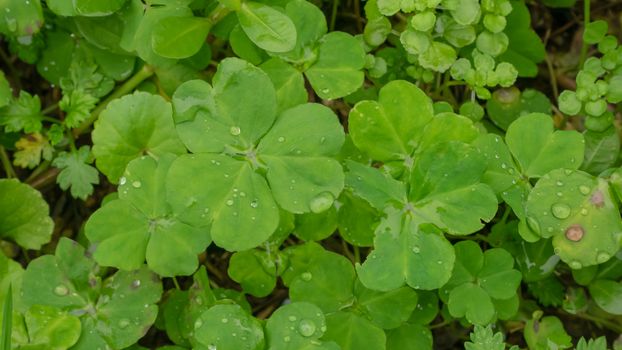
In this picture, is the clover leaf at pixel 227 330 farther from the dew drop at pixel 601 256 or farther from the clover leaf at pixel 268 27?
the dew drop at pixel 601 256

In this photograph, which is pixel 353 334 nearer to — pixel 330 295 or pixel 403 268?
pixel 330 295

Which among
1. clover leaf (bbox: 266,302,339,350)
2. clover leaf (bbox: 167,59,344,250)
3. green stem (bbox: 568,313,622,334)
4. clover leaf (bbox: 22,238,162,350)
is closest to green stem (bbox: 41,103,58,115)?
clover leaf (bbox: 22,238,162,350)

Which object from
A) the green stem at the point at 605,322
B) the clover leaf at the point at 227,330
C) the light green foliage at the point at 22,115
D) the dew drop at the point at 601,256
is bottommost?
the green stem at the point at 605,322

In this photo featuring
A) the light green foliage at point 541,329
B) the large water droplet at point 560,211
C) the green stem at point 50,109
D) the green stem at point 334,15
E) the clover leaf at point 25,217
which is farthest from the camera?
the green stem at point 50,109

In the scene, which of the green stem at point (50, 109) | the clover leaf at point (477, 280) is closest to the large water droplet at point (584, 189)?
the clover leaf at point (477, 280)

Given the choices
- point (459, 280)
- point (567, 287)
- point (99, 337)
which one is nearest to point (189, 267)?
point (99, 337)

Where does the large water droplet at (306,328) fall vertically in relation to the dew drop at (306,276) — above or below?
above
